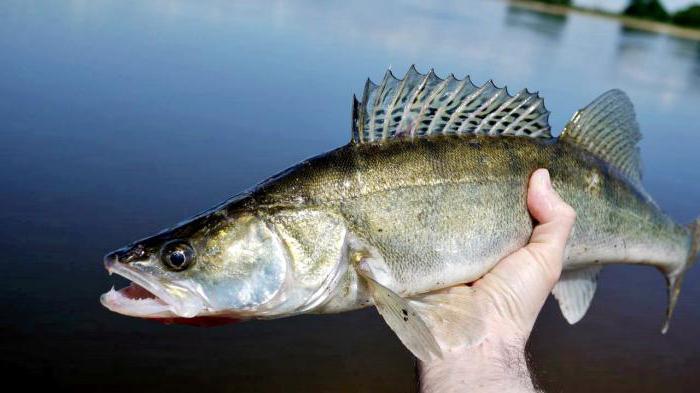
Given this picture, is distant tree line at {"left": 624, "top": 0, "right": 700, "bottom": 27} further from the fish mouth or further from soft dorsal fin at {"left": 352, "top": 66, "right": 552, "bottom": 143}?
the fish mouth

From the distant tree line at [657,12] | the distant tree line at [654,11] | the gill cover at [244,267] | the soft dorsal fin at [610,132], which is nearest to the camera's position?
the gill cover at [244,267]

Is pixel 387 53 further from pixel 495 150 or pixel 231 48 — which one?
pixel 495 150

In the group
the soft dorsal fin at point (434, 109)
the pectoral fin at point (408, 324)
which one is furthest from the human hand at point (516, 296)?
the soft dorsal fin at point (434, 109)

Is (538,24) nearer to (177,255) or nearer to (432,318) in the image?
(432,318)

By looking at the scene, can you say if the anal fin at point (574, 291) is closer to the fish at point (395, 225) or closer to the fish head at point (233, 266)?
the fish at point (395, 225)

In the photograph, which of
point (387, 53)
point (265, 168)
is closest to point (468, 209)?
point (265, 168)

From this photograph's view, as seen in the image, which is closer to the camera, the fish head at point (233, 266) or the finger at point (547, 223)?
the fish head at point (233, 266)

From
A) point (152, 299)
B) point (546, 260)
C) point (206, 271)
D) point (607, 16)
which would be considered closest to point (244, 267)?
point (206, 271)

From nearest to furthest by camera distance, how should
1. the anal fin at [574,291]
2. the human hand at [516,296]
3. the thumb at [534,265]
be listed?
the human hand at [516,296] < the thumb at [534,265] < the anal fin at [574,291]
